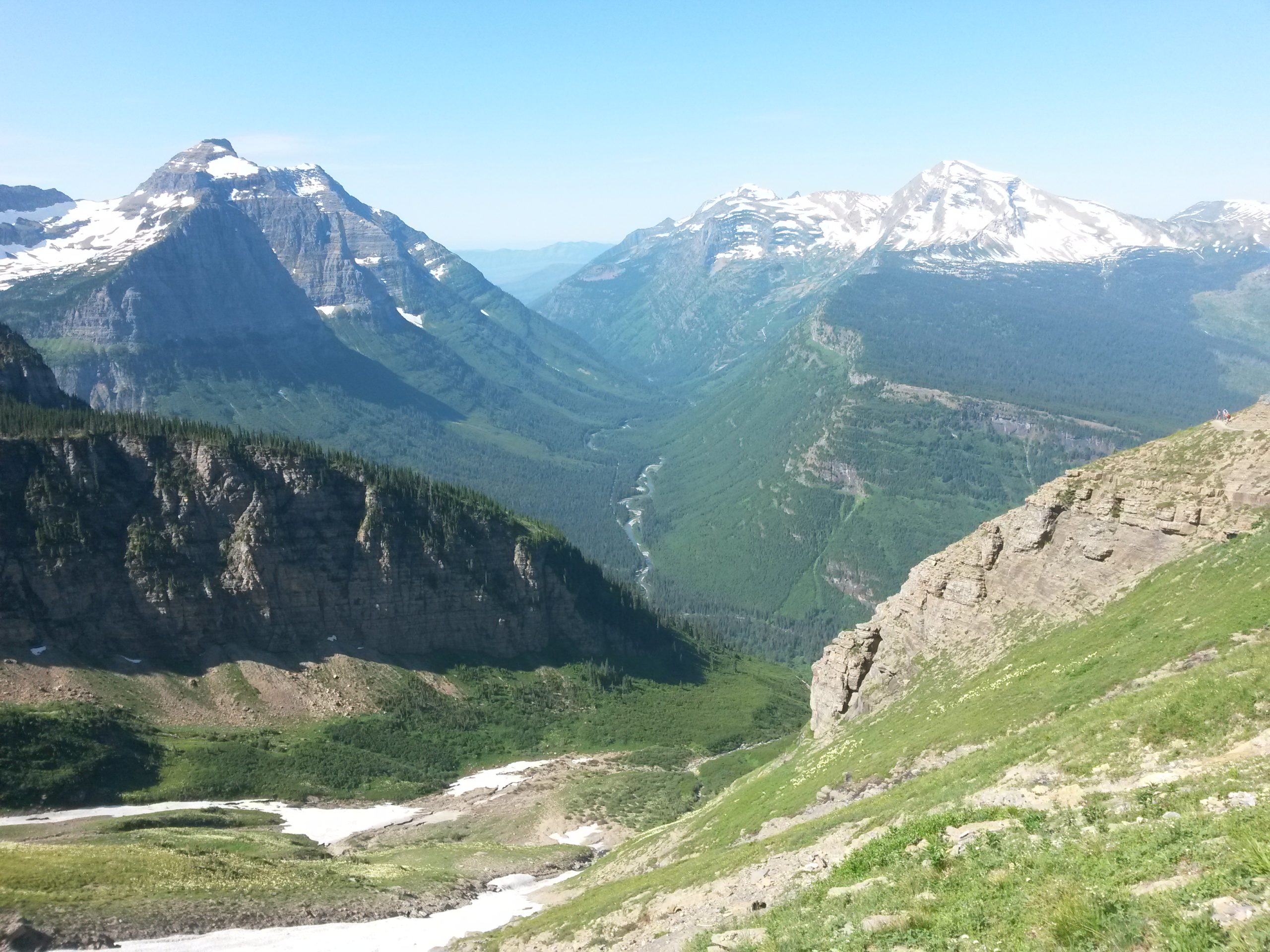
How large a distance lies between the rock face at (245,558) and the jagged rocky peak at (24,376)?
84.4 feet

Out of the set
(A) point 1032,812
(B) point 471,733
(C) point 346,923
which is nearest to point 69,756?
(B) point 471,733

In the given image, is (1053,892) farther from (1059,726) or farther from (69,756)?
(69,756)

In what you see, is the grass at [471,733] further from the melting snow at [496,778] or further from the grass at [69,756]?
the grass at [69,756]

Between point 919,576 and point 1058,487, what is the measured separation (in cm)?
1462

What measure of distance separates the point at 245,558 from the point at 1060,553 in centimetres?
10983

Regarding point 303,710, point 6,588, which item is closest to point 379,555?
point 303,710

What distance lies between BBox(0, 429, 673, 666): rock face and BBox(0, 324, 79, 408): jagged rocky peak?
25.7 meters

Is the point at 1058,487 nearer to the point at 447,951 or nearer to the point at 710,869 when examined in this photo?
the point at 710,869

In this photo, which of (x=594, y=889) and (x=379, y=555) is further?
(x=379, y=555)

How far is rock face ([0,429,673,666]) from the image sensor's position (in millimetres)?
117250

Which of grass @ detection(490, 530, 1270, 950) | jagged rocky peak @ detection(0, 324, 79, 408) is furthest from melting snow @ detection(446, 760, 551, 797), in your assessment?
jagged rocky peak @ detection(0, 324, 79, 408)

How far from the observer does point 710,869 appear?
4684 cm

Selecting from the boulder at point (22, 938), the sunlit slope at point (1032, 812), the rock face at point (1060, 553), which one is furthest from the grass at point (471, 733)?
the rock face at point (1060, 553)

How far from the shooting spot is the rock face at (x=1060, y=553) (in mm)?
58969
